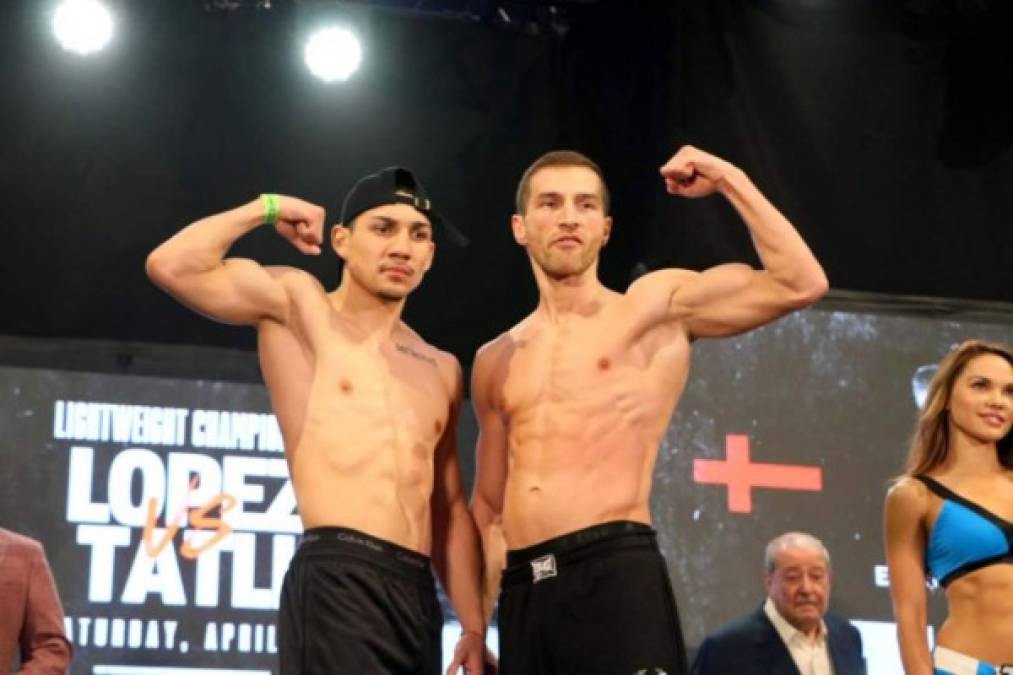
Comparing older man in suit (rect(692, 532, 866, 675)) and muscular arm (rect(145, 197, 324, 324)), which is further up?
muscular arm (rect(145, 197, 324, 324))

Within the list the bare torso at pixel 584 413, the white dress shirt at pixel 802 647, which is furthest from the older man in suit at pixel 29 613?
the white dress shirt at pixel 802 647

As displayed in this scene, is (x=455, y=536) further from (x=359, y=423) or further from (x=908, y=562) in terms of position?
(x=908, y=562)

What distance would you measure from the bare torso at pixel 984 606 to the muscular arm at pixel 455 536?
1.20 metres

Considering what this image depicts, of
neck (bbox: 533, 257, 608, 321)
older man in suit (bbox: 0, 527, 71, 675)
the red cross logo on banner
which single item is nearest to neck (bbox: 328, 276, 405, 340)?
neck (bbox: 533, 257, 608, 321)

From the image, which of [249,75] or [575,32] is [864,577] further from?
[249,75]

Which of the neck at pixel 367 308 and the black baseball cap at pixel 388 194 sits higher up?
the black baseball cap at pixel 388 194

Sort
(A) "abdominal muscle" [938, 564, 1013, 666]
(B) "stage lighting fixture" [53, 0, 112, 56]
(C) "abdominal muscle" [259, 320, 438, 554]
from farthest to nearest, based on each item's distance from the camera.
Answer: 1. (B) "stage lighting fixture" [53, 0, 112, 56]
2. (A) "abdominal muscle" [938, 564, 1013, 666]
3. (C) "abdominal muscle" [259, 320, 438, 554]

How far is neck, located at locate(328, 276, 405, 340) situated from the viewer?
14.4 ft

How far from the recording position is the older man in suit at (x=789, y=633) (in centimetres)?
599

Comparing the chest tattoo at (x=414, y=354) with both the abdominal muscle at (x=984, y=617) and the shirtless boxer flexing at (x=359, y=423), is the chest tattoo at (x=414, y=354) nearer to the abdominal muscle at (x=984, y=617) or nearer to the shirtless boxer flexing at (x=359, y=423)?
Answer: the shirtless boxer flexing at (x=359, y=423)

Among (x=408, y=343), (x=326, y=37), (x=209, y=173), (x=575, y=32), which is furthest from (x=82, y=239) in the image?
(x=408, y=343)

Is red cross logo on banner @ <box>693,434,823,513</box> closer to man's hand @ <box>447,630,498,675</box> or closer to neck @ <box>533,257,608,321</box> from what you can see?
neck @ <box>533,257,608,321</box>

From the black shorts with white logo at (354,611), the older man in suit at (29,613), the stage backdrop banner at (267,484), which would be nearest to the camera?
the black shorts with white logo at (354,611)

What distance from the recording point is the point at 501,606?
4.20 m
